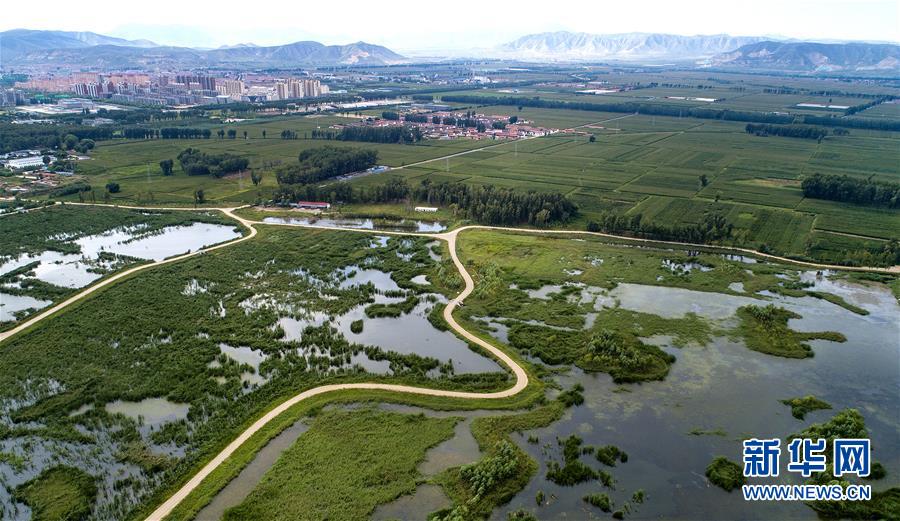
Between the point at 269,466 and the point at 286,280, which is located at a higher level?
the point at 286,280

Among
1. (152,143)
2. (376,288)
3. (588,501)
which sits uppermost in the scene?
(152,143)

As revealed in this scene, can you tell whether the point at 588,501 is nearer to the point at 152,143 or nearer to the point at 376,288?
the point at 376,288

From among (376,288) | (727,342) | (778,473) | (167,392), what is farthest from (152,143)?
(778,473)

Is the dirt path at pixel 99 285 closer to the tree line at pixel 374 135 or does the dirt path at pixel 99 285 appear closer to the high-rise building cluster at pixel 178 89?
the tree line at pixel 374 135

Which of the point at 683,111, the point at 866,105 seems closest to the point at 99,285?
the point at 683,111

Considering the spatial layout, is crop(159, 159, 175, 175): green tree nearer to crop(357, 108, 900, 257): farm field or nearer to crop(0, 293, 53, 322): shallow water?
crop(357, 108, 900, 257): farm field
